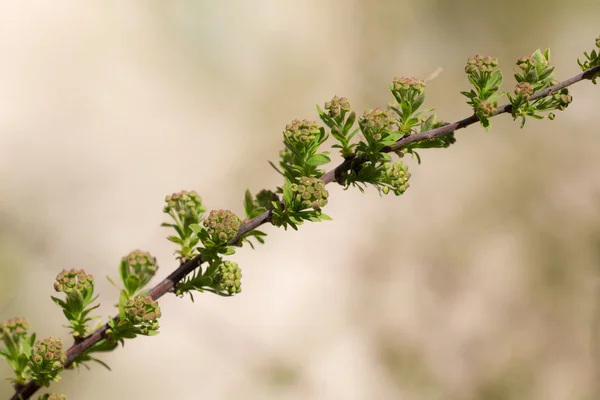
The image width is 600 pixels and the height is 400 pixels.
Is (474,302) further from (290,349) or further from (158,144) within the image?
(158,144)

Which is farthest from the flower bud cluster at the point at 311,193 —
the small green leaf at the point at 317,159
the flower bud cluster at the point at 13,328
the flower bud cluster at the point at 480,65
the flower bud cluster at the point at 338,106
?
the flower bud cluster at the point at 13,328

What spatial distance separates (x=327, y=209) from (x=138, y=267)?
13.7 feet

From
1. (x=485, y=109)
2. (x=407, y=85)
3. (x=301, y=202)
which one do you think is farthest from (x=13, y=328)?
(x=485, y=109)

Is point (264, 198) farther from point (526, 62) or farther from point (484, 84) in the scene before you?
point (526, 62)

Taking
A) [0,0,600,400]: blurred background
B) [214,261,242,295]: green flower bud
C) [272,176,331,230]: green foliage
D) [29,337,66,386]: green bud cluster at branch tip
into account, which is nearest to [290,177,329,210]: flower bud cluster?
[272,176,331,230]: green foliage

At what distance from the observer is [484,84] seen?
6.59ft

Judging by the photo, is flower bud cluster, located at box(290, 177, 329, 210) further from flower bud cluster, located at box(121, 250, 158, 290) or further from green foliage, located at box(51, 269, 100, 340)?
green foliage, located at box(51, 269, 100, 340)

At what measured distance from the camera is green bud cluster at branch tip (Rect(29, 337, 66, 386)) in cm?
201

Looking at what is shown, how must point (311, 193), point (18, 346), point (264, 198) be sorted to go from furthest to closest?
point (264, 198) < point (18, 346) < point (311, 193)

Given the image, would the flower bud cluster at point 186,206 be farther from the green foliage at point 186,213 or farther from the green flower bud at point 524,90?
the green flower bud at point 524,90

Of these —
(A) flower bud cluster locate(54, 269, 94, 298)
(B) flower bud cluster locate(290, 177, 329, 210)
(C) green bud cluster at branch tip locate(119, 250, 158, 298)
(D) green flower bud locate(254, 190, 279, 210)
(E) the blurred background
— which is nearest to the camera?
(B) flower bud cluster locate(290, 177, 329, 210)

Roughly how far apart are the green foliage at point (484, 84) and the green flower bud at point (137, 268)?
123 cm

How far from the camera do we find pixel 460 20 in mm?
6902

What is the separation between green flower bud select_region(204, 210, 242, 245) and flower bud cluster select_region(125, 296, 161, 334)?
291 mm
